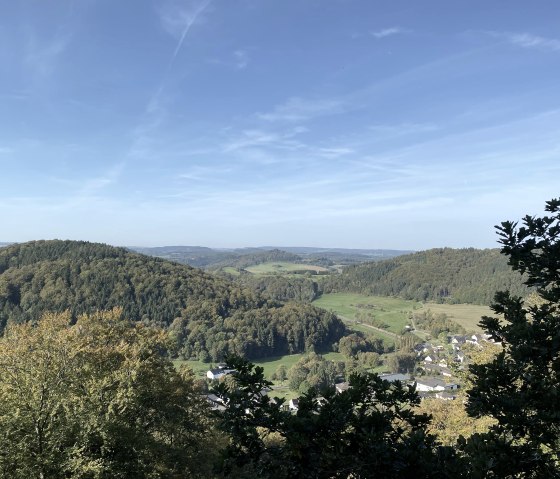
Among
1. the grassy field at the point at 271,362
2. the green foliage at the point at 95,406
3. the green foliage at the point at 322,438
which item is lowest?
the grassy field at the point at 271,362

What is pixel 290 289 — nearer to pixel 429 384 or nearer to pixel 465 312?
pixel 465 312

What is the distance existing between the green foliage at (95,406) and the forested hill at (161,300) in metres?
69.7

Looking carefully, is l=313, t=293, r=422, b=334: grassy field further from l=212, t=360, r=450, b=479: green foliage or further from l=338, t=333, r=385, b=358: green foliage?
l=212, t=360, r=450, b=479: green foliage

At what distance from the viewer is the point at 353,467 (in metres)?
5.26

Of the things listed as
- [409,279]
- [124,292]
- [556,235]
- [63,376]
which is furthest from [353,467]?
[409,279]

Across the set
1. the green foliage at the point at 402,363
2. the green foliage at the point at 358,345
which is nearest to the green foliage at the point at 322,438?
the green foliage at the point at 402,363

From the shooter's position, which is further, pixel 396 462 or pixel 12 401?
pixel 12 401

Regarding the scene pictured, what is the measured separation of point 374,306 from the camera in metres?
158

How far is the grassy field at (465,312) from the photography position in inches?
4461

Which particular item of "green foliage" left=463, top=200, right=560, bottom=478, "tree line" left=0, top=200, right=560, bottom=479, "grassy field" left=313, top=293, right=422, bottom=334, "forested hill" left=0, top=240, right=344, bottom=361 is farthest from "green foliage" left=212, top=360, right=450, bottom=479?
"grassy field" left=313, top=293, right=422, bottom=334

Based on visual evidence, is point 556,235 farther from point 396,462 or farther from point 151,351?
point 151,351

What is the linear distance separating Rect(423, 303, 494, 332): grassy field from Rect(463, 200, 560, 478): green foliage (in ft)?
365

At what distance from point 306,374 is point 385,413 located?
69334mm

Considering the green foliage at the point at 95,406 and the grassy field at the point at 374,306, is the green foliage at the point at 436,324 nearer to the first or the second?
the grassy field at the point at 374,306
